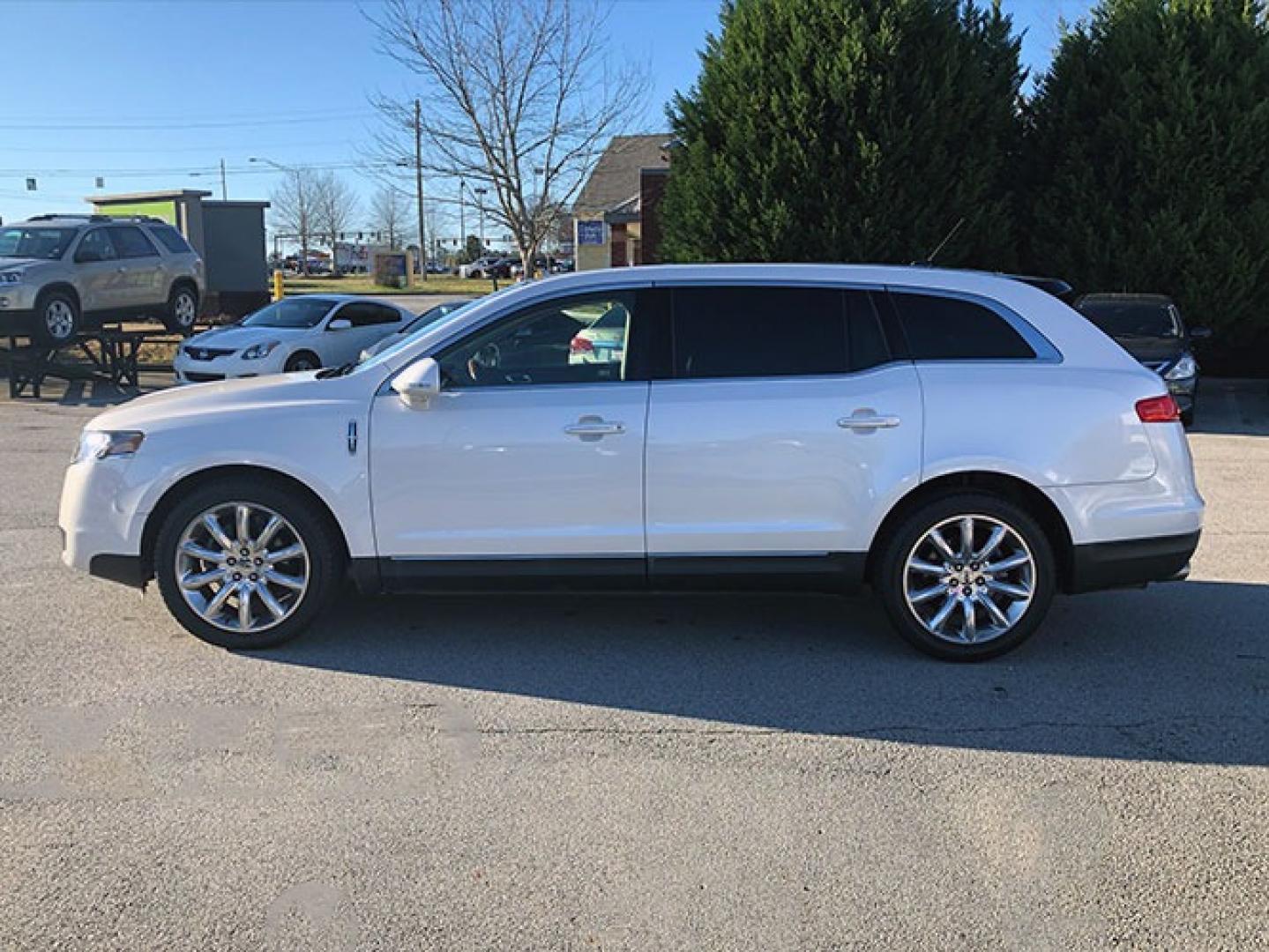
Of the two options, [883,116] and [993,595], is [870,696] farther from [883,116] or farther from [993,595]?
[883,116]

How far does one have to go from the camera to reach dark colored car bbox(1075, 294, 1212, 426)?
12242 mm

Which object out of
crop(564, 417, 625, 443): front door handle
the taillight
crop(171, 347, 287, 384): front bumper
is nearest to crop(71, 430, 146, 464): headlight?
crop(564, 417, 625, 443): front door handle

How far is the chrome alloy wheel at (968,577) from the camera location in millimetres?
4727

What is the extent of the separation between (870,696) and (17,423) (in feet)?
38.7

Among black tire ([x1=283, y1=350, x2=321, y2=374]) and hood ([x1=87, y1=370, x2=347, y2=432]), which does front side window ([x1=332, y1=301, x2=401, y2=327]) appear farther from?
hood ([x1=87, y1=370, x2=347, y2=432])

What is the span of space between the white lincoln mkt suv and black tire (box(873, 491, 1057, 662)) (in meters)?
0.01

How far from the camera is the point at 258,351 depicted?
1388cm

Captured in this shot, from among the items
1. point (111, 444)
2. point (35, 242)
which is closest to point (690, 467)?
point (111, 444)

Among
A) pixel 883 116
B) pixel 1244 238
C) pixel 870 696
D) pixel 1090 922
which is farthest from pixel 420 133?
pixel 1090 922

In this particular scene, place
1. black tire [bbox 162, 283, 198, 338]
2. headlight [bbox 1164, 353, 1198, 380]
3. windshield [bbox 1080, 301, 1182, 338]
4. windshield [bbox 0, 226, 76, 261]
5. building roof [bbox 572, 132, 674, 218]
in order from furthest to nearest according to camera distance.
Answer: building roof [bbox 572, 132, 674, 218] < black tire [bbox 162, 283, 198, 338] < windshield [bbox 0, 226, 76, 261] < windshield [bbox 1080, 301, 1182, 338] < headlight [bbox 1164, 353, 1198, 380]

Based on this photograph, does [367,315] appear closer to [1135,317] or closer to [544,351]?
[1135,317]

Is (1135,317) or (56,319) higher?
(56,319)

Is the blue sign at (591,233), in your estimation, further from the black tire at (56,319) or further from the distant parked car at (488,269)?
the distant parked car at (488,269)

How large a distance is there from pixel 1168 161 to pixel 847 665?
12.4 metres
